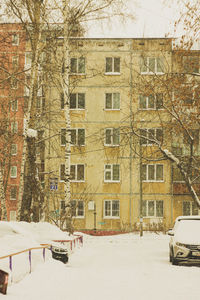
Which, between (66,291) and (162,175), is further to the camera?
(162,175)

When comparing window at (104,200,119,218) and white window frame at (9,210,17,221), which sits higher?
window at (104,200,119,218)

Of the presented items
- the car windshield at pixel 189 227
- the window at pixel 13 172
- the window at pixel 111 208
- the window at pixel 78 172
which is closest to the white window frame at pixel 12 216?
the window at pixel 13 172

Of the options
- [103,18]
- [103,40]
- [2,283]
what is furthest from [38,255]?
[103,40]

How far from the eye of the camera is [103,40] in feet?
152

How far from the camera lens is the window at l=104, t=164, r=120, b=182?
45.7m

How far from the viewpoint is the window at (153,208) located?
44.6 metres

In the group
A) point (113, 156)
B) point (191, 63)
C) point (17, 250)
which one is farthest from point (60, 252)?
point (113, 156)

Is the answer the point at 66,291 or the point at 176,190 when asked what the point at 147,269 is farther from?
the point at 176,190

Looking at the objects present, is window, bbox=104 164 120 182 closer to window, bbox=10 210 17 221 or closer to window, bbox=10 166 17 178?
window, bbox=10 210 17 221

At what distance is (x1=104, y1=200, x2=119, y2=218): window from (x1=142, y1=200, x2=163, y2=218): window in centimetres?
222

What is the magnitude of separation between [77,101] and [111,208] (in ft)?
30.6

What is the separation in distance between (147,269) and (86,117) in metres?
31.2

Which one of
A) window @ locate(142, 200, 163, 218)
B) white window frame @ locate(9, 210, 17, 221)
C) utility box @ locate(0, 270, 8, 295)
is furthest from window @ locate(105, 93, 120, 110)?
utility box @ locate(0, 270, 8, 295)

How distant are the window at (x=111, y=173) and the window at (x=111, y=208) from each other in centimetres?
182
